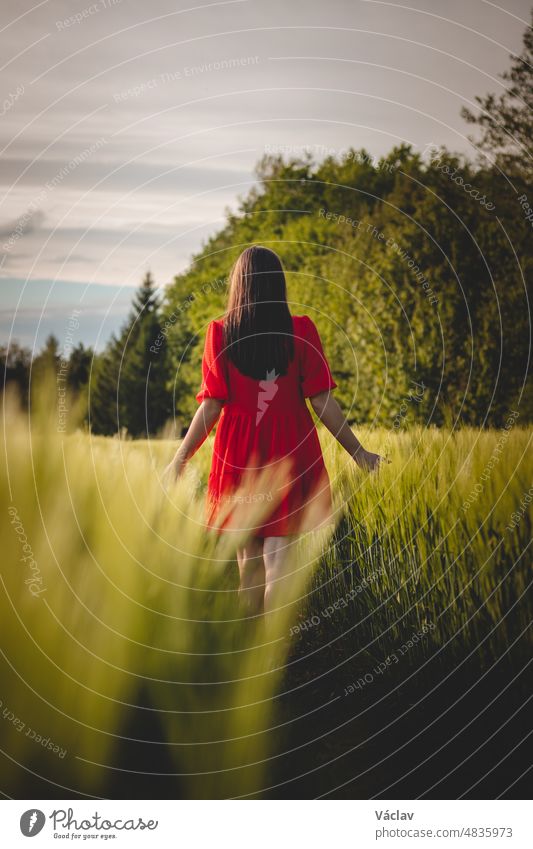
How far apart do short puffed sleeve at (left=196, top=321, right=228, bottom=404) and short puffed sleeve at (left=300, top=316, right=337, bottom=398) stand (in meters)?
0.38

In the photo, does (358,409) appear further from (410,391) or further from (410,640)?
(410,640)

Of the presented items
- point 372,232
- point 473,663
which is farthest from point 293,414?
point 372,232

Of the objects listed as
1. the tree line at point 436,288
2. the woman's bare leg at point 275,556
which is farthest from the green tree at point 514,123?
the woman's bare leg at point 275,556

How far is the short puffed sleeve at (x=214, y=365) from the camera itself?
331cm

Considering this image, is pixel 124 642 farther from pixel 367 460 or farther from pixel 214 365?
pixel 367 460

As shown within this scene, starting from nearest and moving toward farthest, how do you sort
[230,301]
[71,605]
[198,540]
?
1. [71,605]
2. [198,540]
3. [230,301]

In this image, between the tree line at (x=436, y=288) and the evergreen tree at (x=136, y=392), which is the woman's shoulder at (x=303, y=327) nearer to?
the tree line at (x=436, y=288)

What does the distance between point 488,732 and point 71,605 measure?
1.74m

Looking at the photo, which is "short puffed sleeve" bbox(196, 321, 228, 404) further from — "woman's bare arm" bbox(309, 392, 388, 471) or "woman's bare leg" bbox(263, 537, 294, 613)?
"woman's bare leg" bbox(263, 537, 294, 613)

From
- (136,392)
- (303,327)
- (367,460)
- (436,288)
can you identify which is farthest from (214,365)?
(136,392)

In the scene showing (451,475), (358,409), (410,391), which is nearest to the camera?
(451,475)

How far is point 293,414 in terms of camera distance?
11.2 feet

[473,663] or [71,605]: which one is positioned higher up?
[71,605]

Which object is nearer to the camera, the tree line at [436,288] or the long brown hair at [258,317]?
the long brown hair at [258,317]
